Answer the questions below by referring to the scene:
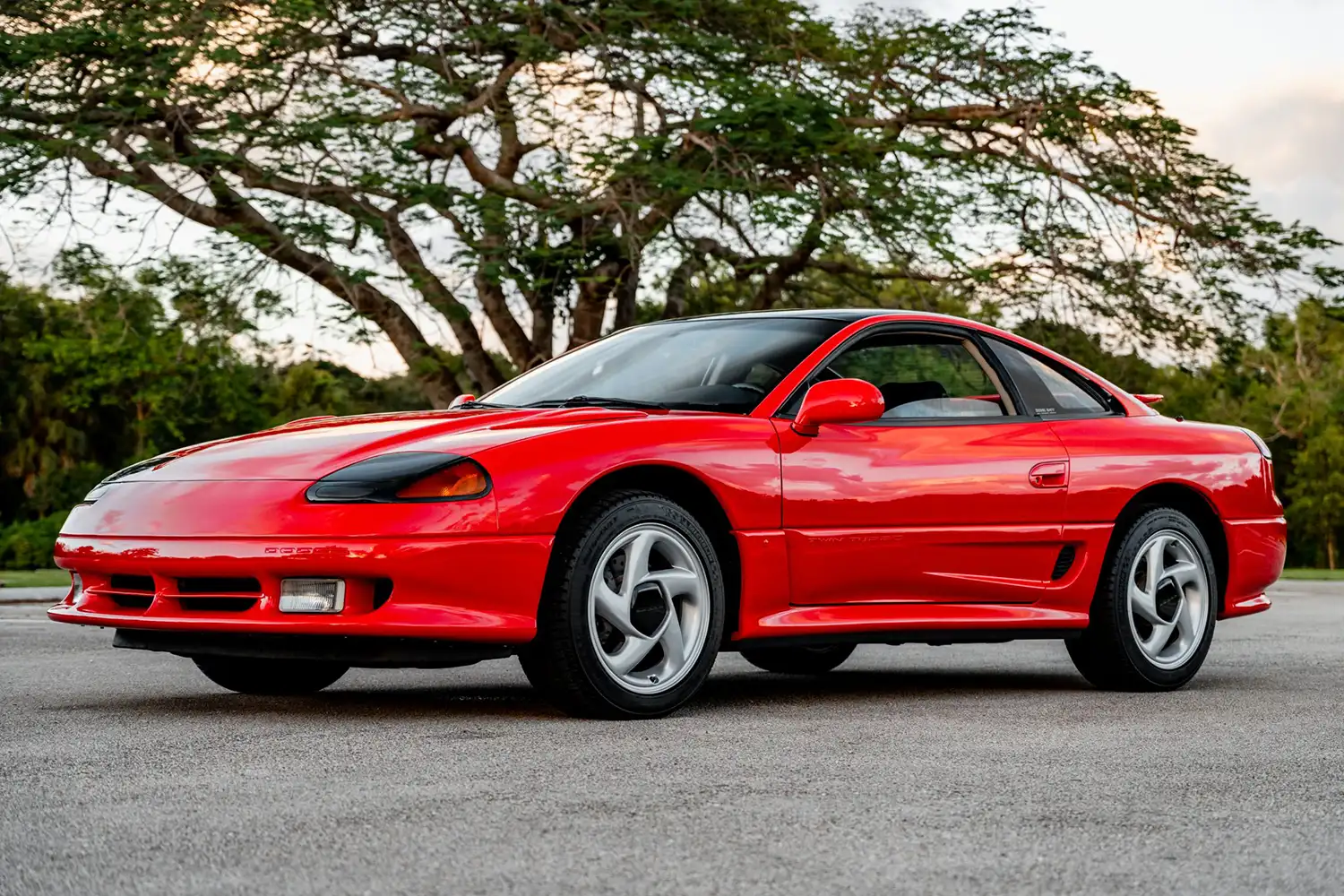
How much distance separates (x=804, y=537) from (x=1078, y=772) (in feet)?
5.60

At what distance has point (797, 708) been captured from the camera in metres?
6.65

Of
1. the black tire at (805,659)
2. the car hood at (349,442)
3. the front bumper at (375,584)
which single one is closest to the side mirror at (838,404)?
the car hood at (349,442)

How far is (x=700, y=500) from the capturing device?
6387mm

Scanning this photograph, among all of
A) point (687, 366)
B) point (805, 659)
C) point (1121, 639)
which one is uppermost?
point (687, 366)

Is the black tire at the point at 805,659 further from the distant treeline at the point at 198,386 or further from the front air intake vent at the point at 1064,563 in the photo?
the distant treeline at the point at 198,386

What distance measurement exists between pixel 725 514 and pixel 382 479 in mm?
1240

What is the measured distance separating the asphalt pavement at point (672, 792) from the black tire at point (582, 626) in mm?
89

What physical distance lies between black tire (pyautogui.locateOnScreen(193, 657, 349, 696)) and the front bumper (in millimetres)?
1009

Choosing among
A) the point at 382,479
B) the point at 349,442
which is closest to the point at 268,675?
the point at 349,442

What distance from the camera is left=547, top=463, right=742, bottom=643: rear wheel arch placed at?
6.15 meters

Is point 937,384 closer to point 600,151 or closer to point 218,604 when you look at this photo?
point 218,604

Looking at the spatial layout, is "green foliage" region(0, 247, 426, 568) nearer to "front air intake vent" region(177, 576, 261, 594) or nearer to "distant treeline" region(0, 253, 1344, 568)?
"distant treeline" region(0, 253, 1344, 568)

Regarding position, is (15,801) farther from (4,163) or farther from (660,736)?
(4,163)

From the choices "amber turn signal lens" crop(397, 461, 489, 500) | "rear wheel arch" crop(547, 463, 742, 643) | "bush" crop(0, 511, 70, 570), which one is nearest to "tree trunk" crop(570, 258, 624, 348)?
"rear wheel arch" crop(547, 463, 742, 643)
